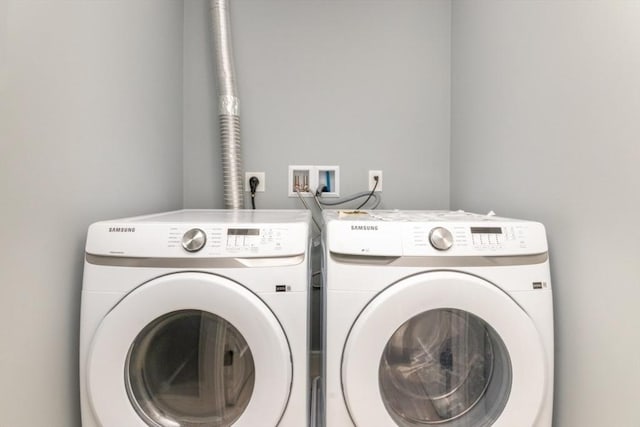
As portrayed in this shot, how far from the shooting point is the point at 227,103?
1.37m

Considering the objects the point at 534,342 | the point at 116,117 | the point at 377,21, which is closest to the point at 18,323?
the point at 116,117

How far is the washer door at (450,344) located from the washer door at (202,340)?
181 millimetres

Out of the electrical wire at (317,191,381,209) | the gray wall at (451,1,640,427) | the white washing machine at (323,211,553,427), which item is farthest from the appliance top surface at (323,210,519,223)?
the electrical wire at (317,191,381,209)

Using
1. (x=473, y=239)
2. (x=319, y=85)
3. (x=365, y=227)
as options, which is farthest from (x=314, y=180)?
(x=473, y=239)

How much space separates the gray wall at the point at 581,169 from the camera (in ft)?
2.24

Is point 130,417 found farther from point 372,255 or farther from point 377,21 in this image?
point 377,21

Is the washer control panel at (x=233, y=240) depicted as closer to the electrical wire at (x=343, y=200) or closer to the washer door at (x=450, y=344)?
the washer door at (x=450, y=344)

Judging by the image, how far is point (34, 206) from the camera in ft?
2.39

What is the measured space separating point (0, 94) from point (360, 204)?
122 centimetres

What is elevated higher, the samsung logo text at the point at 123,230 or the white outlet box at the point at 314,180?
the white outlet box at the point at 314,180

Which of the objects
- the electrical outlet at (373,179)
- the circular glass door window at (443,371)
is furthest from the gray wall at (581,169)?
the electrical outlet at (373,179)

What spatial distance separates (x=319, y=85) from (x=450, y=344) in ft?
3.90

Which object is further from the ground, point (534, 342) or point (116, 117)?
point (116, 117)

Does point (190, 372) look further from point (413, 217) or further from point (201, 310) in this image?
point (413, 217)
